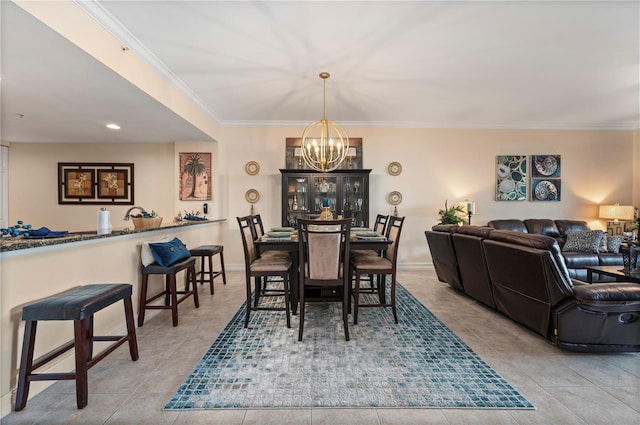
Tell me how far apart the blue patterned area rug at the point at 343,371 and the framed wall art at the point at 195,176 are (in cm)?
275

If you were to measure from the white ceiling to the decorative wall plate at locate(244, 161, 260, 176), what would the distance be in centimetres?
82

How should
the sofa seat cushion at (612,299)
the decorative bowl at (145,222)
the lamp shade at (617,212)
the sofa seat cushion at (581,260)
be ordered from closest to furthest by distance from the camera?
the sofa seat cushion at (612,299), the decorative bowl at (145,222), the sofa seat cushion at (581,260), the lamp shade at (617,212)

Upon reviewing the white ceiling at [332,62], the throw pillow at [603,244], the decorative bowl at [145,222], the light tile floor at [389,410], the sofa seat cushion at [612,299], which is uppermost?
the white ceiling at [332,62]

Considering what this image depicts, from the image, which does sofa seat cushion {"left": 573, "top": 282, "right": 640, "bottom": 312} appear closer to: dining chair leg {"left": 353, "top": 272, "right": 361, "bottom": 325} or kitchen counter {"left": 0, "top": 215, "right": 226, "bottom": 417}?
dining chair leg {"left": 353, "top": 272, "right": 361, "bottom": 325}

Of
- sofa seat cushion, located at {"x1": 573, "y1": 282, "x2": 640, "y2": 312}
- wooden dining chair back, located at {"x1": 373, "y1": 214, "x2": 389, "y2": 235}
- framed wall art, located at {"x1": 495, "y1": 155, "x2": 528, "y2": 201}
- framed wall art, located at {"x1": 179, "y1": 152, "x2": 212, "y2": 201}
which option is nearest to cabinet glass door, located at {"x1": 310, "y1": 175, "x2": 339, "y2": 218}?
wooden dining chair back, located at {"x1": 373, "y1": 214, "x2": 389, "y2": 235}

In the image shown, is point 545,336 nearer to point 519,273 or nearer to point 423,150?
point 519,273

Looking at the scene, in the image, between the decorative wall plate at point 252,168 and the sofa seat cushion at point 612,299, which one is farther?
the decorative wall plate at point 252,168

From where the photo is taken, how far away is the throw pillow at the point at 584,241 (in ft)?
12.9

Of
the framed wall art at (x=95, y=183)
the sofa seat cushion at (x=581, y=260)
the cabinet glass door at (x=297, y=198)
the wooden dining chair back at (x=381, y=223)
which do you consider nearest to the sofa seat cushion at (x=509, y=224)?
the sofa seat cushion at (x=581, y=260)

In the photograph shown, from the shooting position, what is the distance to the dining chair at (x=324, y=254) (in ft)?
7.38

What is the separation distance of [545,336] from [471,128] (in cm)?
389

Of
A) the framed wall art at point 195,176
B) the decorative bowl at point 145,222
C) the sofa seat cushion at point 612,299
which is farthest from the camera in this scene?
the framed wall art at point 195,176

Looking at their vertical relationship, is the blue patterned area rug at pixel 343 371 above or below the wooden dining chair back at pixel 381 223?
below

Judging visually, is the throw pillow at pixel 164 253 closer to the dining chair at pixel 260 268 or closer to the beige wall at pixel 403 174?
the dining chair at pixel 260 268
